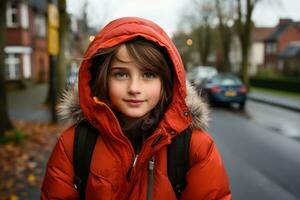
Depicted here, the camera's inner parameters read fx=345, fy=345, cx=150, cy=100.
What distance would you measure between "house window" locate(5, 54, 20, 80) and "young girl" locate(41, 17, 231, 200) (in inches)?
983

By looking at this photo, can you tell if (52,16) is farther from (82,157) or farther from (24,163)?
(82,157)

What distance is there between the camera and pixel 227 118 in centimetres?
1218

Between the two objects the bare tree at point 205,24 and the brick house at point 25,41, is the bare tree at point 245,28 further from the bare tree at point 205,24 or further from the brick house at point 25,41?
the brick house at point 25,41

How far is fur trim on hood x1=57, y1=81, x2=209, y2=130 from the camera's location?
1.87 metres

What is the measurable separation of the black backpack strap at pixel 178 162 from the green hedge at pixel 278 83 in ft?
68.5

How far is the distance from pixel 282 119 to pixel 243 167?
671 cm

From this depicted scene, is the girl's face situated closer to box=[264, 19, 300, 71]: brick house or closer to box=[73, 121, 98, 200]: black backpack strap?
box=[73, 121, 98, 200]: black backpack strap

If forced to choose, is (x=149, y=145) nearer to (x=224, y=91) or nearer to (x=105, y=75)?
(x=105, y=75)

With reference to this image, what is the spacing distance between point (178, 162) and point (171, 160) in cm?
4

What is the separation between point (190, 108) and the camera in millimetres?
1902

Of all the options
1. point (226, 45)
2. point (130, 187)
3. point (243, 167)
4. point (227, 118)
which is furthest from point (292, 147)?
point (226, 45)

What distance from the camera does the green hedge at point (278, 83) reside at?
69.5ft

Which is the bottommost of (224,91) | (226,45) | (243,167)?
(243,167)

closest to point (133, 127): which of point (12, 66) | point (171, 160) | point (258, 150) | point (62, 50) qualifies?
point (171, 160)
